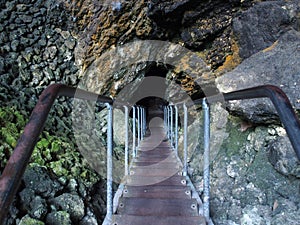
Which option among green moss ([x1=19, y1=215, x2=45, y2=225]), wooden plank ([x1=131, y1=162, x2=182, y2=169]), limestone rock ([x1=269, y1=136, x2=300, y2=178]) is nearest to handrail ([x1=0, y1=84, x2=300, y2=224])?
limestone rock ([x1=269, y1=136, x2=300, y2=178])

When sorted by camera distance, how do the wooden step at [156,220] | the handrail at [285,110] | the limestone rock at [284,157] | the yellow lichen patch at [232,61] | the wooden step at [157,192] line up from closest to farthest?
1. the handrail at [285,110]
2. the wooden step at [156,220]
3. the wooden step at [157,192]
4. the limestone rock at [284,157]
5. the yellow lichen patch at [232,61]

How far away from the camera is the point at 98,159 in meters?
3.91

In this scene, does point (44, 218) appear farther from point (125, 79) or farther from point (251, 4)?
point (251, 4)

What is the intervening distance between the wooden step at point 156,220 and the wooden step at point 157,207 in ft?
0.22

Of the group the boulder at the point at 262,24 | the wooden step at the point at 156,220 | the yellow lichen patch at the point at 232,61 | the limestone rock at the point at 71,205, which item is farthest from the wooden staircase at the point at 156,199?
the boulder at the point at 262,24

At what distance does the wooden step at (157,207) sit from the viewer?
147 centimetres

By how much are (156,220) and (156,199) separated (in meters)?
0.28

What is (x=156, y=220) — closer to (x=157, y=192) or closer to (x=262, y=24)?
(x=157, y=192)

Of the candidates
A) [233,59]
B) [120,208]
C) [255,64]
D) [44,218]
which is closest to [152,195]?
[120,208]

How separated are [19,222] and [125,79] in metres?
2.73

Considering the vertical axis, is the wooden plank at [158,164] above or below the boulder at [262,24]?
below

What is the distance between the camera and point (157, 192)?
1761 mm

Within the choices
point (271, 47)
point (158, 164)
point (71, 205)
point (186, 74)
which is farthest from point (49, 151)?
point (271, 47)

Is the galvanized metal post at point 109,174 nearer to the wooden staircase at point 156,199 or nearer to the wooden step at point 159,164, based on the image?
the wooden staircase at point 156,199
